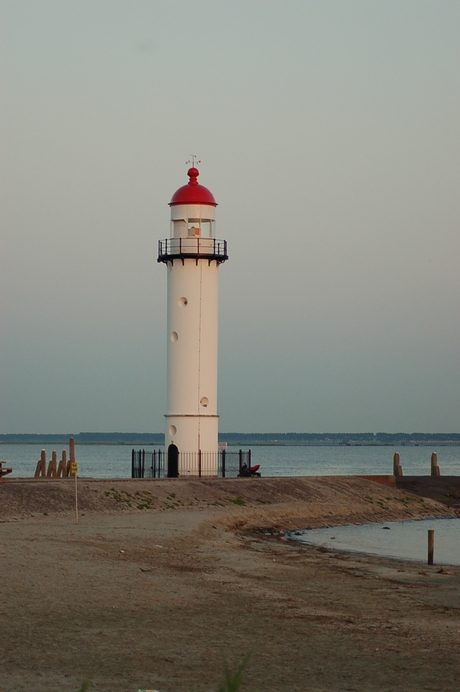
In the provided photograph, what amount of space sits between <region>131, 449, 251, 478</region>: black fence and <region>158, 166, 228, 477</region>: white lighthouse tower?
50mm

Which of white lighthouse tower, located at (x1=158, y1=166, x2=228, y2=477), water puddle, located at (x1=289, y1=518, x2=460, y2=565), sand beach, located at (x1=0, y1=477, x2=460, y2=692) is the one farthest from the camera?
white lighthouse tower, located at (x1=158, y1=166, x2=228, y2=477)

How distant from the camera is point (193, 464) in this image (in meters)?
40.7

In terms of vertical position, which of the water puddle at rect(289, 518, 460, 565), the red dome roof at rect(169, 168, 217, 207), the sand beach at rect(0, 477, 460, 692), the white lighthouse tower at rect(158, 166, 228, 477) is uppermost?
the red dome roof at rect(169, 168, 217, 207)

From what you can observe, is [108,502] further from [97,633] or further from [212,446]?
[97,633]

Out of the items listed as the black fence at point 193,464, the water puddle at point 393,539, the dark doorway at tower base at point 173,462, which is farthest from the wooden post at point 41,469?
the water puddle at point 393,539

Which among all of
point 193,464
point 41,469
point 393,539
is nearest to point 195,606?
point 393,539

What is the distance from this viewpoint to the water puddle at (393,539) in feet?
94.1

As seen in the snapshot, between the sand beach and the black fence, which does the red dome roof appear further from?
the sand beach

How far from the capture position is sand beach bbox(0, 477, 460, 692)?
12086 mm

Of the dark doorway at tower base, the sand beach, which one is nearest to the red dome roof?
the dark doorway at tower base

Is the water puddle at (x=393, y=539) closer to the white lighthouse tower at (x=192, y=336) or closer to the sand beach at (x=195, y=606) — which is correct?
the sand beach at (x=195, y=606)

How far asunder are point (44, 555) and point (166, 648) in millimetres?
7928

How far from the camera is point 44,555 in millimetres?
20641

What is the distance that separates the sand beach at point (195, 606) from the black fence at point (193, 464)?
8.44 meters
